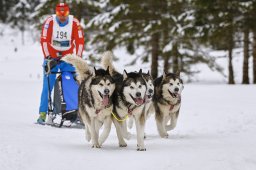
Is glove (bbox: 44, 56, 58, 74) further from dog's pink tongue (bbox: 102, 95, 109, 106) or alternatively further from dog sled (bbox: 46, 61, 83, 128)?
dog's pink tongue (bbox: 102, 95, 109, 106)

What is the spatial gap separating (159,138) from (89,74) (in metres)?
1.51

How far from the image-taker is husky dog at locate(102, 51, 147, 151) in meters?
5.82

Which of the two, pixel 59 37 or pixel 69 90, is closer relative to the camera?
pixel 69 90

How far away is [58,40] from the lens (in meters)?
8.38

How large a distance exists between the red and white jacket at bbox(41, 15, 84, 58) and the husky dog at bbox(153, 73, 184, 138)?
1819mm

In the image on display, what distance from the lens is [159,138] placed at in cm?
711

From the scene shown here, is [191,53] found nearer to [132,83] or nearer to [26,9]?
[132,83]

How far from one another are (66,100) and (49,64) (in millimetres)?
710

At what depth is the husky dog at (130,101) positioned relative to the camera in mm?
5824

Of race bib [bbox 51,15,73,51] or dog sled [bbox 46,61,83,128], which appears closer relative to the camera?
dog sled [bbox 46,61,83,128]

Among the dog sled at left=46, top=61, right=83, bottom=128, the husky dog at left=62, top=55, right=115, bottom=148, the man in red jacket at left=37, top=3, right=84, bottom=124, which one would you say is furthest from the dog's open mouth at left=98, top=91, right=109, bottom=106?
the man in red jacket at left=37, top=3, right=84, bottom=124

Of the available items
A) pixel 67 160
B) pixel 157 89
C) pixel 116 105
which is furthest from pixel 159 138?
pixel 67 160

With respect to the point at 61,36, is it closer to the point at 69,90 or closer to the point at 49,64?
the point at 49,64

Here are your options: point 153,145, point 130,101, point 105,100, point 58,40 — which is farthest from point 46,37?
point 153,145
